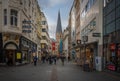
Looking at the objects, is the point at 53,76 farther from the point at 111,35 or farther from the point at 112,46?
the point at 111,35

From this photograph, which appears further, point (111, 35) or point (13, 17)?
point (13, 17)

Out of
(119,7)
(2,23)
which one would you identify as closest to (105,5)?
(119,7)

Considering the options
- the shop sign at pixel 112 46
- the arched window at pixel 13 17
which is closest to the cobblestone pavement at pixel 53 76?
the shop sign at pixel 112 46

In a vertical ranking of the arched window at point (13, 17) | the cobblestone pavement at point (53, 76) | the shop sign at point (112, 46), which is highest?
the arched window at point (13, 17)

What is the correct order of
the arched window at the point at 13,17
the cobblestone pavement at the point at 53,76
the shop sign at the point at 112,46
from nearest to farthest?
the cobblestone pavement at the point at 53,76, the shop sign at the point at 112,46, the arched window at the point at 13,17

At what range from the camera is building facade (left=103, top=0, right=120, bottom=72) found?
27.1 meters

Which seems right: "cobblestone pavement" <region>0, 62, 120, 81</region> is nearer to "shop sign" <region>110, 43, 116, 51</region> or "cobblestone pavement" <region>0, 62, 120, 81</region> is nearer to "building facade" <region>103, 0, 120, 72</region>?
"building facade" <region>103, 0, 120, 72</region>

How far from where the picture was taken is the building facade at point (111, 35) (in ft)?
88.9

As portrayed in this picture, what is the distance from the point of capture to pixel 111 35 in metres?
29.7

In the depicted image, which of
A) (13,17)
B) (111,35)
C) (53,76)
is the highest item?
(13,17)

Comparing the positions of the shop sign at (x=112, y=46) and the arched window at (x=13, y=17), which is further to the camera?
the arched window at (x=13, y=17)

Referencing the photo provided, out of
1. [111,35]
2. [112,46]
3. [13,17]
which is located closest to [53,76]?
[112,46]

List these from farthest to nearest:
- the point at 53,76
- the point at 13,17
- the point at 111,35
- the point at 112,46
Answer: the point at 13,17, the point at 111,35, the point at 112,46, the point at 53,76

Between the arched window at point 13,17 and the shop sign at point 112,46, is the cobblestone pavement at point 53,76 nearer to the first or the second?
the shop sign at point 112,46
